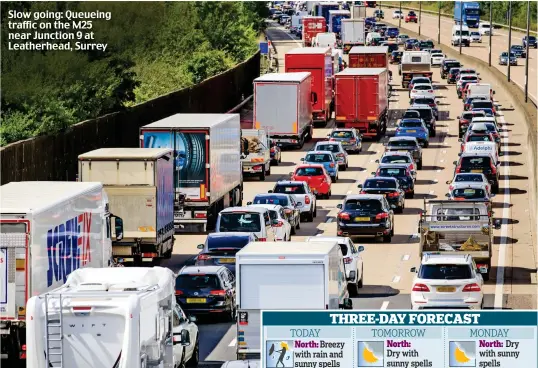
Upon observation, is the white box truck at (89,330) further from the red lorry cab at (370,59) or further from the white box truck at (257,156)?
the red lorry cab at (370,59)

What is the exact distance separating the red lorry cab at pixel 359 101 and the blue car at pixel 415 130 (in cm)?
253

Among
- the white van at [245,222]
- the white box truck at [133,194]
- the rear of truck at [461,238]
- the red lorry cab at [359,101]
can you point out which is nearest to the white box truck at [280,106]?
the red lorry cab at [359,101]

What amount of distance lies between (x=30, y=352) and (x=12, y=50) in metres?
49.0

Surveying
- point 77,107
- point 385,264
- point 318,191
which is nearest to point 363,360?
point 385,264

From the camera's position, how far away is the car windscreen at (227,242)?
3725 centimetres

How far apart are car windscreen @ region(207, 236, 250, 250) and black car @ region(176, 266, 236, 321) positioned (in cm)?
395

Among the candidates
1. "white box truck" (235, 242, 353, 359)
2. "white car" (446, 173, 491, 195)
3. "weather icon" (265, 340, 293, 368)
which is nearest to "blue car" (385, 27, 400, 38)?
"white car" (446, 173, 491, 195)

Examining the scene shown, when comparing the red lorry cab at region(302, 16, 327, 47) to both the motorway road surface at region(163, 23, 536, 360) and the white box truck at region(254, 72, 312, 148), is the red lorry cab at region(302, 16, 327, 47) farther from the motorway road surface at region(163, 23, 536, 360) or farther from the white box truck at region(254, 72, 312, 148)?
the white box truck at region(254, 72, 312, 148)

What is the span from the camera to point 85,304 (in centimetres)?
2250

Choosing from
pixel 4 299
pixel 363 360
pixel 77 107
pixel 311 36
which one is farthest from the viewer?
pixel 311 36

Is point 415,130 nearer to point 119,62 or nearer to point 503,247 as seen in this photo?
point 119,62

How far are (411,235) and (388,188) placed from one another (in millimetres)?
3444

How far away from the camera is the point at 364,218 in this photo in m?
44.8

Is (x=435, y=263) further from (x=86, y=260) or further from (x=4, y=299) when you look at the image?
(x=4, y=299)
